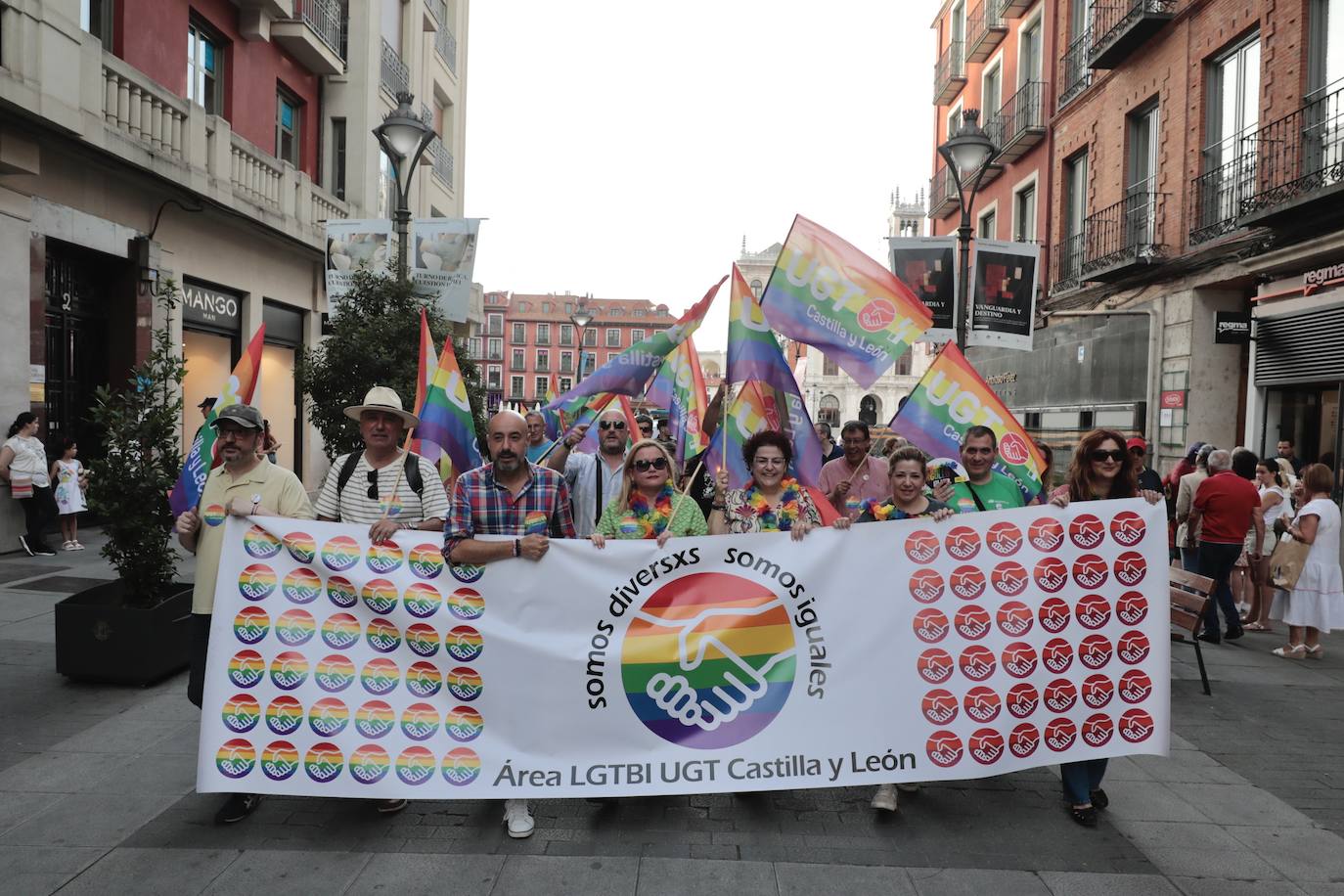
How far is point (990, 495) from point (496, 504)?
2644 mm

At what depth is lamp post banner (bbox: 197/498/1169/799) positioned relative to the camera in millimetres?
4105

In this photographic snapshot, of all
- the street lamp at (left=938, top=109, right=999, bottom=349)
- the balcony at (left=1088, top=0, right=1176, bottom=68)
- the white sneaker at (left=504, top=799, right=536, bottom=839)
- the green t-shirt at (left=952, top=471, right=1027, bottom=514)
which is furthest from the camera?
the balcony at (left=1088, top=0, right=1176, bottom=68)

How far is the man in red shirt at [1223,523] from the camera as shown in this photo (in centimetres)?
813

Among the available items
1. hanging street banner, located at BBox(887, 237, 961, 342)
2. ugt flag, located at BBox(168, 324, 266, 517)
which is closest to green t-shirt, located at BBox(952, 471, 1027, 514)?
ugt flag, located at BBox(168, 324, 266, 517)

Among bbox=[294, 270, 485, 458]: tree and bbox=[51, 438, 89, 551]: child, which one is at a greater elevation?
bbox=[294, 270, 485, 458]: tree

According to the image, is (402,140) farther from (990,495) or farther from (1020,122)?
(1020,122)

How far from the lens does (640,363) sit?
7.12 m

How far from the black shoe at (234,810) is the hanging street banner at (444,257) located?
24.3 feet

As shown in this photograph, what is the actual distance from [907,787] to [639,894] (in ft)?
5.47

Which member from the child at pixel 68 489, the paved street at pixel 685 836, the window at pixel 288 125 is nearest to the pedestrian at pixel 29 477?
the child at pixel 68 489

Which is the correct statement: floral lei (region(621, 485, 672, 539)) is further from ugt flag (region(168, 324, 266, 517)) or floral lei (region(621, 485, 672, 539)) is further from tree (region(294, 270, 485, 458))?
tree (region(294, 270, 485, 458))

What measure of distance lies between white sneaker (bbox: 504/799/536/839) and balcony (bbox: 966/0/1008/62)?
23899 mm

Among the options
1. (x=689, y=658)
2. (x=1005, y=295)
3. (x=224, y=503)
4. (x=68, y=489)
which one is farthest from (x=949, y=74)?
(x=224, y=503)

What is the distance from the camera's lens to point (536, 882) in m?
3.61
